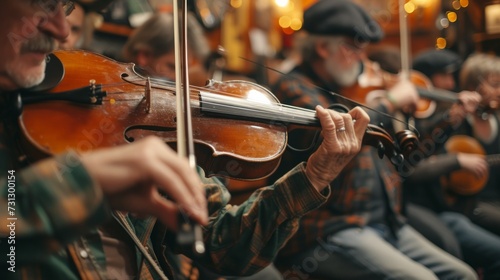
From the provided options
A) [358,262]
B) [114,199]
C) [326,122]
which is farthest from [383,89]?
[114,199]

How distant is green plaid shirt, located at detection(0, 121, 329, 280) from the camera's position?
0.62 metres

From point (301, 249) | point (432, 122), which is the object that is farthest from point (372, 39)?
point (301, 249)

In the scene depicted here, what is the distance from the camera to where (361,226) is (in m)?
1.69

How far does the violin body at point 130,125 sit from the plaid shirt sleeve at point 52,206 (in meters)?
0.15

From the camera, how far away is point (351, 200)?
172 cm

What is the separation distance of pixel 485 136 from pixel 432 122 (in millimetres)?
348

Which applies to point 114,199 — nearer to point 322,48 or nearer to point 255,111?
point 255,111

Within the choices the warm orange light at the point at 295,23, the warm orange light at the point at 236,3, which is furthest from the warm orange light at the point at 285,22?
the warm orange light at the point at 236,3

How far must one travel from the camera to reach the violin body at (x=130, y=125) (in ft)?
2.61

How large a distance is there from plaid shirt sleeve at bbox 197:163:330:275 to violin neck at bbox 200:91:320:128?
10cm

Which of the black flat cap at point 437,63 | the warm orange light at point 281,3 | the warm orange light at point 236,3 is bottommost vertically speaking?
the black flat cap at point 437,63

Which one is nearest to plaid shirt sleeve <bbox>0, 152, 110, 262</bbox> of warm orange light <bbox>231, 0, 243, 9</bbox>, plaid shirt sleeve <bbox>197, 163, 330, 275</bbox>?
plaid shirt sleeve <bbox>197, 163, 330, 275</bbox>

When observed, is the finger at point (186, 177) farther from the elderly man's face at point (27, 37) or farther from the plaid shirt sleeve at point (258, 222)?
the plaid shirt sleeve at point (258, 222)

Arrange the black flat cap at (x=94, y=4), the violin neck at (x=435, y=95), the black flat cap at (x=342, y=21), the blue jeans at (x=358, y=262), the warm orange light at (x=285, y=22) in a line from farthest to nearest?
the warm orange light at (x=285, y=22), the violin neck at (x=435, y=95), the black flat cap at (x=342, y=21), the black flat cap at (x=94, y=4), the blue jeans at (x=358, y=262)
